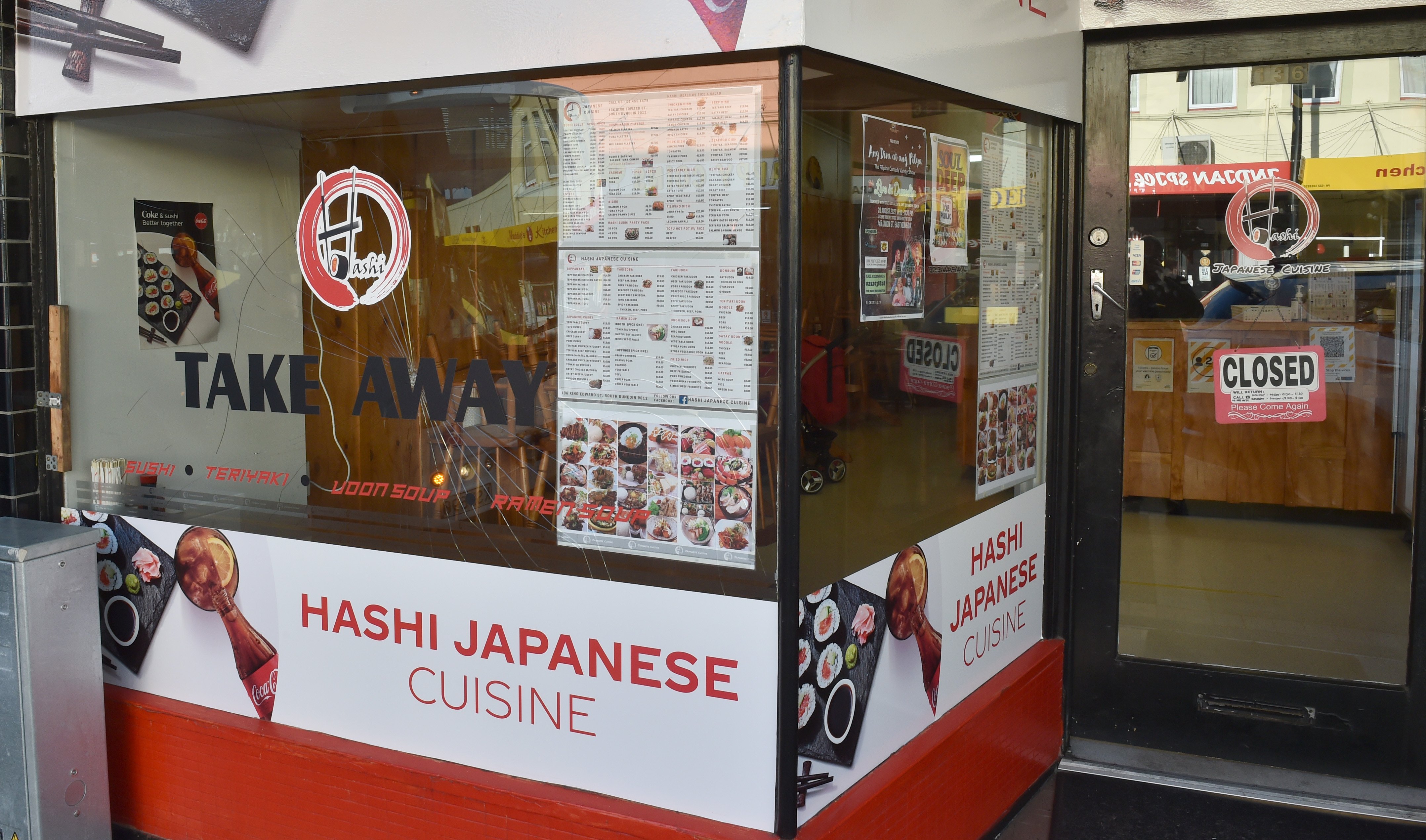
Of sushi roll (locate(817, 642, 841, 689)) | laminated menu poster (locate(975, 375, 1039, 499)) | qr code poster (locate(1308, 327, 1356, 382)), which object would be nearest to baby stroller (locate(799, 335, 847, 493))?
sushi roll (locate(817, 642, 841, 689))

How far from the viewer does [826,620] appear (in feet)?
8.05

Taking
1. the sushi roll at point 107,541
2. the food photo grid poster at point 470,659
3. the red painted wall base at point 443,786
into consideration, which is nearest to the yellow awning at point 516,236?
the food photo grid poster at point 470,659

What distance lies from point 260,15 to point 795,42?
1.54m

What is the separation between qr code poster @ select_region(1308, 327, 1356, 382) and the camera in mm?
3361

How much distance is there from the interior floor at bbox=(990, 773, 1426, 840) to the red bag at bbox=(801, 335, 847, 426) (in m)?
1.53

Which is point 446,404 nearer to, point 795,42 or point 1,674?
point 795,42

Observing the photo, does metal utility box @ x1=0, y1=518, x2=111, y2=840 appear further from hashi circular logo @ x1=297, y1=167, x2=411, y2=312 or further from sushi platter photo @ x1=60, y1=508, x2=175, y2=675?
hashi circular logo @ x1=297, y1=167, x2=411, y2=312

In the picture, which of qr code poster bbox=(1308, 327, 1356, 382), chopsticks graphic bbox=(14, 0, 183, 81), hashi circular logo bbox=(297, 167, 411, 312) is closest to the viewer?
hashi circular logo bbox=(297, 167, 411, 312)

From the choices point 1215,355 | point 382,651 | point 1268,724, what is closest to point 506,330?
point 382,651

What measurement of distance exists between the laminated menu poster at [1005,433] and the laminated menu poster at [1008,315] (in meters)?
0.05

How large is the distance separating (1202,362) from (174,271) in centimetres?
330

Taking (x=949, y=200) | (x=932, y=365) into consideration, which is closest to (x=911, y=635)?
(x=932, y=365)

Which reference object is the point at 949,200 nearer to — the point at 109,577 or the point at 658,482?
the point at 658,482

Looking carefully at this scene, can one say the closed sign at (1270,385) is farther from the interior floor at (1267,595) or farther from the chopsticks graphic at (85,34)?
the chopsticks graphic at (85,34)
